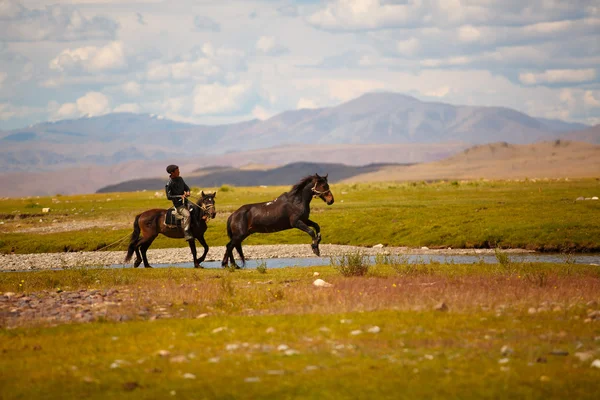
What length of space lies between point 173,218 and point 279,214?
12.1 ft

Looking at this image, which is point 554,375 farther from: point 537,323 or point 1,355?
point 1,355

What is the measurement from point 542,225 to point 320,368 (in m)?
27.3

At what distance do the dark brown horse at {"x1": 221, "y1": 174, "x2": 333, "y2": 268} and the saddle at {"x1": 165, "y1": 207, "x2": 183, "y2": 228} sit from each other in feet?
5.68

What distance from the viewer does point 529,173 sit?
164 m

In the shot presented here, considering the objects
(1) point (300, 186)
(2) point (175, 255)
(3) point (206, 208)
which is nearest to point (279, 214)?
(1) point (300, 186)

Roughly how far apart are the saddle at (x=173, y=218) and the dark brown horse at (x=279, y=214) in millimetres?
1730

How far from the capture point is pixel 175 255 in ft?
122

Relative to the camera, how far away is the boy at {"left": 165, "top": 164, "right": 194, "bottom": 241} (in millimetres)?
26344

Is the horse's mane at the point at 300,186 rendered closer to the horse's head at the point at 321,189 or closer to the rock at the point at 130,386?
the horse's head at the point at 321,189

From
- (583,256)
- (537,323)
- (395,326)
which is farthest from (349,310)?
(583,256)

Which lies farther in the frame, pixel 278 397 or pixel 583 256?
pixel 583 256

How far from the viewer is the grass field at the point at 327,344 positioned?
11039mm

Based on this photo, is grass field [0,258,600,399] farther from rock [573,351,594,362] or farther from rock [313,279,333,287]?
rock [313,279,333,287]

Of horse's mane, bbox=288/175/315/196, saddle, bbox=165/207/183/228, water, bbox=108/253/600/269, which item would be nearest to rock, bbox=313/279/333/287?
horse's mane, bbox=288/175/315/196
